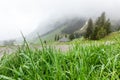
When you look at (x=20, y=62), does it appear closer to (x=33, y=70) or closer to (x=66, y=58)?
(x=66, y=58)

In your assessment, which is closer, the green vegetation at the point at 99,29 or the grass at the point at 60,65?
the grass at the point at 60,65

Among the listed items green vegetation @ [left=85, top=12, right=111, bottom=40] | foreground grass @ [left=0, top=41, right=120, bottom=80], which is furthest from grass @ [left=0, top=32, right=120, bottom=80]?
green vegetation @ [left=85, top=12, right=111, bottom=40]

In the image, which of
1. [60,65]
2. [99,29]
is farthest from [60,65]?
[99,29]

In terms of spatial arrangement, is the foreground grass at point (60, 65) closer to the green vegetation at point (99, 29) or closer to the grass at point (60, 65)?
the grass at point (60, 65)

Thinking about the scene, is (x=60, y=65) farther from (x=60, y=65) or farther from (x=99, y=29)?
(x=99, y=29)

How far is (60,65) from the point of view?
518cm

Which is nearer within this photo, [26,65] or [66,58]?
[26,65]

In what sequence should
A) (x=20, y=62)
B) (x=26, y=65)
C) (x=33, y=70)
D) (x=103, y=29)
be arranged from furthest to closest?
1. (x=103, y=29)
2. (x=20, y=62)
3. (x=26, y=65)
4. (x=33, y=70)

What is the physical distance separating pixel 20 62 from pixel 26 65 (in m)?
0.70

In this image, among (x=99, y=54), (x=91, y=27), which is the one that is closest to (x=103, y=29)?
(x=91, y=27)

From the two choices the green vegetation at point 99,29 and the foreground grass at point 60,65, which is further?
the green vegetation at point 99,29

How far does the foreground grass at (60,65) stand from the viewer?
4.68 m

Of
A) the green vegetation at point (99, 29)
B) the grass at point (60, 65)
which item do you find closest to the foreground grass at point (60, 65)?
the grass at point (60, 65)

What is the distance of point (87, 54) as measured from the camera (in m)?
6.21
